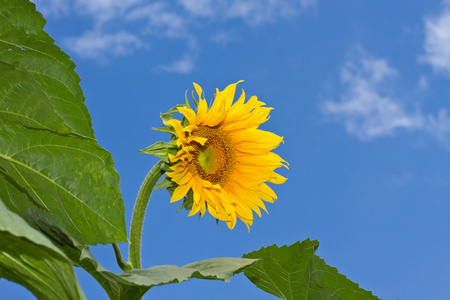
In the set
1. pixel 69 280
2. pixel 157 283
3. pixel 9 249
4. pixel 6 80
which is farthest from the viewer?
pixel 6 80

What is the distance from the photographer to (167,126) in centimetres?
156

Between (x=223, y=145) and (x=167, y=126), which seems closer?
(x=167, y=126)

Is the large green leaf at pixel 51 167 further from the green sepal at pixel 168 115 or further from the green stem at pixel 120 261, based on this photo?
the green sepal at pixel 168 115

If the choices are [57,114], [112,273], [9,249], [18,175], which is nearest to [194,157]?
[57,114]

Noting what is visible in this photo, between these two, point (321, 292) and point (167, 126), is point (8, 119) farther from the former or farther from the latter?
point (321, 292)

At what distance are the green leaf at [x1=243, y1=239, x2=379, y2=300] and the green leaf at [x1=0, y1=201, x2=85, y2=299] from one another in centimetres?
55

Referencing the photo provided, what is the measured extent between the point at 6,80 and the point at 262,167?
0.82 meters

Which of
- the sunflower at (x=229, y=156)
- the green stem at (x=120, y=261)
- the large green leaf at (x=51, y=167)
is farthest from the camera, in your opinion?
the sunflower at (x=229, y=156)

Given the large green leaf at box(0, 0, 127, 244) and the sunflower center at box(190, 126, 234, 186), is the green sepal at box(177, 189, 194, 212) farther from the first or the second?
the large green leaf at box(0, 0, 127, 244)

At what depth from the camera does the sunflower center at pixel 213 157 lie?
1.70 meters

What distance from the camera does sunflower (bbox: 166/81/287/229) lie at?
1598 mm

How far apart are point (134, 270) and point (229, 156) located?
71 cm

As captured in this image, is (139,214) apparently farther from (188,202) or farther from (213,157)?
(213,157)

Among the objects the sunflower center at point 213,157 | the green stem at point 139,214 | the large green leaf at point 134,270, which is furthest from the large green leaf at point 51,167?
the sunflower center at point 213,157
